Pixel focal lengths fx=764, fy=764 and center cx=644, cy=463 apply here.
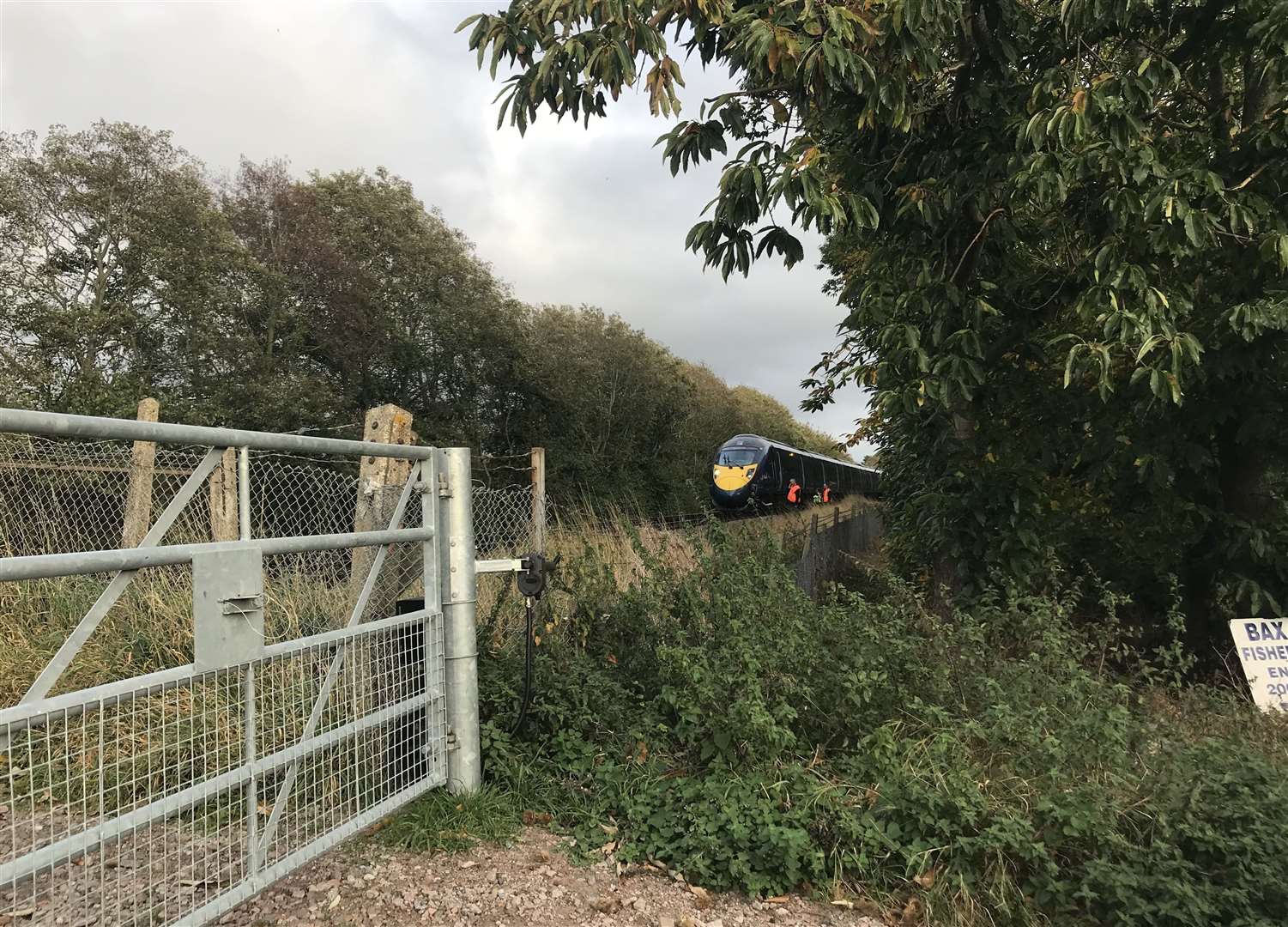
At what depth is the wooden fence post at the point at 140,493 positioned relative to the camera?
19.3ft

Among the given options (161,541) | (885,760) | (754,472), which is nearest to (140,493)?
(161,541)

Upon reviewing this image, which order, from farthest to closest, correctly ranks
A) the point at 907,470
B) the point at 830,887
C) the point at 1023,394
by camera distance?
the point at 907,470 → the point at 1023,394 → the point at 830,887

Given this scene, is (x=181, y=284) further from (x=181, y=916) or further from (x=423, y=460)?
(x=181, y=916)

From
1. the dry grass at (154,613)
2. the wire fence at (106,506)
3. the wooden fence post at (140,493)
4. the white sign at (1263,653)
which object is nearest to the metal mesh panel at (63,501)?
the wire fence at (106,506)

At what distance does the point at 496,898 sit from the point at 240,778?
49.4 inches

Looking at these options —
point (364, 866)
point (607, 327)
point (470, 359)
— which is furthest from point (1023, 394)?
point (607, 327)

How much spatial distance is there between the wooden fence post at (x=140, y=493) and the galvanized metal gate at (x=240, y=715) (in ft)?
7.32

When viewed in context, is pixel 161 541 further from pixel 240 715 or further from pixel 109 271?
pixel 109 271

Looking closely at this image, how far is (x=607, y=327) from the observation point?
29797mm

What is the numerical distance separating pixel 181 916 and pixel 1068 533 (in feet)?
24.3

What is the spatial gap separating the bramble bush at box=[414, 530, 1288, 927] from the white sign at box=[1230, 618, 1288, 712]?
0.26 metres

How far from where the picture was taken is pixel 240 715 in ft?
9.00

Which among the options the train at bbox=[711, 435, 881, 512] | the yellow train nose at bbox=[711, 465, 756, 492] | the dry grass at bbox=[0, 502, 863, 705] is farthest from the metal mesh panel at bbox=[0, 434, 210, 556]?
the yellow train nose at bbox=[711, 465, 756, 492]

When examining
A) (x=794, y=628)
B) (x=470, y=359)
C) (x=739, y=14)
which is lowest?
(x=794, y=628)
